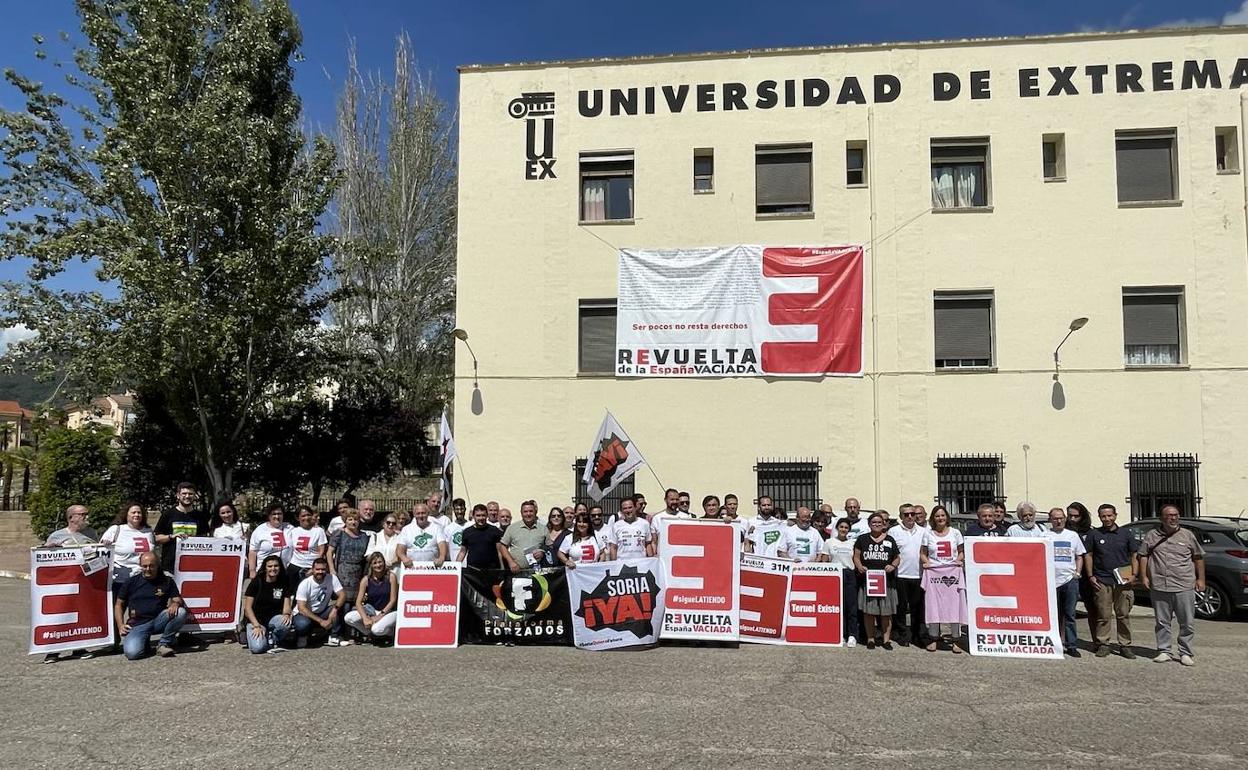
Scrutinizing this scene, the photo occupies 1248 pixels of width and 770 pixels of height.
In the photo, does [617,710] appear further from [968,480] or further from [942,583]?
[968,480]

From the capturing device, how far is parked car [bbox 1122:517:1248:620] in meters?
12.5

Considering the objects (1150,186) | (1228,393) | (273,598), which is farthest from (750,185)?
(273,598)

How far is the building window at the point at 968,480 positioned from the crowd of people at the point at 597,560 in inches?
233

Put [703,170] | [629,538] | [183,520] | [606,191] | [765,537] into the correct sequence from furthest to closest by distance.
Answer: [606,191] < [703,170] < [765,537] < [629,538] < [183,520]

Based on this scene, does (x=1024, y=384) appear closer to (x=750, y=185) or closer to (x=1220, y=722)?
(x=750, y=185)

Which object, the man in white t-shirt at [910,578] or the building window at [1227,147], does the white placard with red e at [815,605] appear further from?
the building window at [1227,147]

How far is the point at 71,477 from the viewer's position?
78.0 feet

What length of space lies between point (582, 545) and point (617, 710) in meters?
4.09

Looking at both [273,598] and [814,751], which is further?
[273,598]

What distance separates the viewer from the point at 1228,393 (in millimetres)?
17062

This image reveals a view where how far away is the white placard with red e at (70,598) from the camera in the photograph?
949cm

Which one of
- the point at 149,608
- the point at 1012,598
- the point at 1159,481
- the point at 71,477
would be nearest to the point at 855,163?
the point at 1159,481

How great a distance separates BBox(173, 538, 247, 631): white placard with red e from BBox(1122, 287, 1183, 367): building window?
53.7 ft

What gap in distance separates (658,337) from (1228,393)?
1104 cm
